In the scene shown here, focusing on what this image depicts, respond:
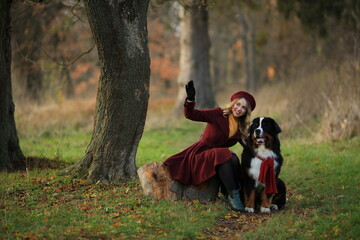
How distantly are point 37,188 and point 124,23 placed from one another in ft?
9.15

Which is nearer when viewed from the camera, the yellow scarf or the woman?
the woman

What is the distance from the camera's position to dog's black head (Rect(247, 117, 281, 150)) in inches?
233

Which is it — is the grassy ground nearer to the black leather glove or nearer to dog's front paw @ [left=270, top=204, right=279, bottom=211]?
dog's front paw @ [left=270, top=204, right=279, bottom=211]

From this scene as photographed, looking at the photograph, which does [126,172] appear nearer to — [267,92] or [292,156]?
[292,156]

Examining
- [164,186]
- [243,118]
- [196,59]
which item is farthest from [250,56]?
[164,186]

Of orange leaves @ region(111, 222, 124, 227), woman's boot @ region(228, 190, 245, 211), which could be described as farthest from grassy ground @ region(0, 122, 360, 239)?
woman's boot @ region(228, 190, 245, 211)

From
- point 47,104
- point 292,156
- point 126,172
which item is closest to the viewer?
point 126,172

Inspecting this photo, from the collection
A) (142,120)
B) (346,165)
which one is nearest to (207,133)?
(142,120)

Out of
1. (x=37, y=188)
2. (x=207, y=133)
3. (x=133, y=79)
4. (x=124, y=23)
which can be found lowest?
(x=37, y=188)

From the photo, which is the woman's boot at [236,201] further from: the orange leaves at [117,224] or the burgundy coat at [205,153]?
the orange leaves at [117,224]

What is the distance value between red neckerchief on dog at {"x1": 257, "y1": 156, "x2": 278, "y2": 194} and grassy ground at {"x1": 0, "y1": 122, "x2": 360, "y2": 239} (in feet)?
1.33

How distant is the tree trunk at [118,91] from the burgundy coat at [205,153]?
3.94 feet

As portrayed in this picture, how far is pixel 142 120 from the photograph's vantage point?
7.40 metres

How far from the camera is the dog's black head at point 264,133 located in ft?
19.4
